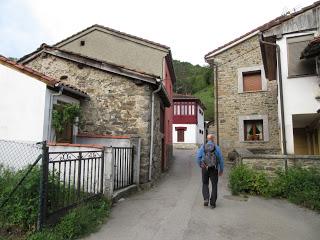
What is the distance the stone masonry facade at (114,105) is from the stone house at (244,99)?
6486mm

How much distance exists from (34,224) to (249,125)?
45.9 feet

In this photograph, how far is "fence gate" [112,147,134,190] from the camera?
8.45m

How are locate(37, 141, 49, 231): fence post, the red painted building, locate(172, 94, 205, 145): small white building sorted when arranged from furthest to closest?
locate(172, 94, 205, 145): small white building
the red painted building
locate(37, 141, 49, 231): fence post

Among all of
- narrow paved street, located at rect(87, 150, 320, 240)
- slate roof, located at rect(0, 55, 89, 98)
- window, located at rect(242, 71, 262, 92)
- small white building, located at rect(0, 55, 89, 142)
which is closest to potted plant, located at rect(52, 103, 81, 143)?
small white building, located at rect(0, 55, 89, 142)

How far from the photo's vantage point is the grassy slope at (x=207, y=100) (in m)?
47.6

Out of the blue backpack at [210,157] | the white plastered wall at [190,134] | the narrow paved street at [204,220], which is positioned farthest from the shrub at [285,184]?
the white plastered wall at [190,134]

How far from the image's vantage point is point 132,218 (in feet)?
20.0

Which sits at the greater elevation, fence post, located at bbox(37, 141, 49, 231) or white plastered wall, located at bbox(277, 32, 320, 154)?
white plastered wall, located at bbox(277, 32, 320, 154)

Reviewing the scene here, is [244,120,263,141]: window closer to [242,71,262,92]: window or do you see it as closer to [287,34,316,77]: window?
[242,71,262,92]: window

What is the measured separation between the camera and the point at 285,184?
8.20 m

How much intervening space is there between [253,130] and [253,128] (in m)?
0.11

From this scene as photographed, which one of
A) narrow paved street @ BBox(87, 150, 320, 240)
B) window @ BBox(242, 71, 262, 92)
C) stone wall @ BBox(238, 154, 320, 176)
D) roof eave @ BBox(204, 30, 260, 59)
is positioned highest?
roof eave @ BBox(204, 30, 260, 59)

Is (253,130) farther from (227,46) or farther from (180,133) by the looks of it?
(180,133)

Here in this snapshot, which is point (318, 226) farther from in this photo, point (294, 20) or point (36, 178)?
point (294, 20)
